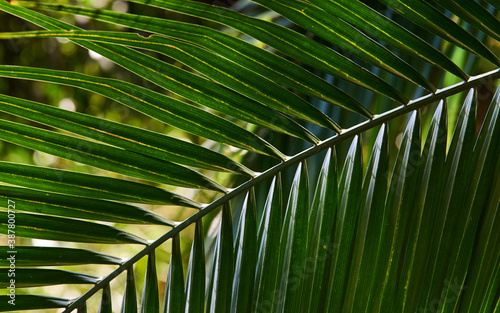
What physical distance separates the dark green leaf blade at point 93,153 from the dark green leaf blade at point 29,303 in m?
0.17

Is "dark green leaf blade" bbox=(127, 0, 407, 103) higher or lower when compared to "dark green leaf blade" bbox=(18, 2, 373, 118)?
higher

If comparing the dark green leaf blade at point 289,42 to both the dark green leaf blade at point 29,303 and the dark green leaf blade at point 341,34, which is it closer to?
the dark green leaf blade at point 341,34

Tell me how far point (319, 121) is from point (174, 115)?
7.3 inches

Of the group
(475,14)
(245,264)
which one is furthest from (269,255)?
(475,14)

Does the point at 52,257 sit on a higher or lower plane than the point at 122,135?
lower

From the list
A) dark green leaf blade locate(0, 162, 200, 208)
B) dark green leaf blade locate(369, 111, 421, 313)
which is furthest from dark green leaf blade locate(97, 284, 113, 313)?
dark green leaf blade locate(369, 111, 421, 313)

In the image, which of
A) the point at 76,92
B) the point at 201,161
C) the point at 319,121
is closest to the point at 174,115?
the point at 201,161

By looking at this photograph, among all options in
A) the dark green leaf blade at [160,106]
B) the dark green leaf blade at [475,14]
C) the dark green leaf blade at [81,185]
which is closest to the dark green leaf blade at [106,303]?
the dark green leaf blade at [81,185]

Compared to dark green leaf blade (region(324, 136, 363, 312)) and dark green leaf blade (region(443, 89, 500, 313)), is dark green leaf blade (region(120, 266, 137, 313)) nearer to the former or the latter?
dark green leaf blade (region(324, 136, 363, 312))

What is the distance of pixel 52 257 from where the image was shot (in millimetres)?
485

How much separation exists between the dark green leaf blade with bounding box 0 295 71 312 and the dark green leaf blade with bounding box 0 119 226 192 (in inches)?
6.6

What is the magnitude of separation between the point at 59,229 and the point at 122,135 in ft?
0.44

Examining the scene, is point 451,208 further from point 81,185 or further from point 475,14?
point 81,185

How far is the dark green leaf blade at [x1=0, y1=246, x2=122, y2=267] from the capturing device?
47cm
